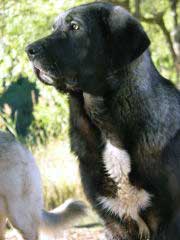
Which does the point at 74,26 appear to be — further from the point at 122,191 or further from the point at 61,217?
the point at 61,217

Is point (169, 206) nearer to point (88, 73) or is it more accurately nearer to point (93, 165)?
point (93, 165)

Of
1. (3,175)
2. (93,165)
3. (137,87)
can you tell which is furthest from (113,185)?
(3,175)

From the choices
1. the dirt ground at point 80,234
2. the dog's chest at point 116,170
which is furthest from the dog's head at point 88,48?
the dirt ground at point 80,234

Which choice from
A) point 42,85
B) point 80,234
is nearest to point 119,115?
point 80,234

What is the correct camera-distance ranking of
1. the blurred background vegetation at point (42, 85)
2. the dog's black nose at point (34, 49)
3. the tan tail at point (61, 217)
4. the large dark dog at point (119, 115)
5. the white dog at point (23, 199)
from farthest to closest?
the blurred background vegetation at point (42, 85) < the tan tail at point (61, 217) < the white dog at point (23, 199) < the large dark dog at point (119, 115) < the dog's black nose at point (34, 49)

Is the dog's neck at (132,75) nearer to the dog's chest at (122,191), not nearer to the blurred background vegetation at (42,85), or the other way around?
the dog's chest at (122,191)

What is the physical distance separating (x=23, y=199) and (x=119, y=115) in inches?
119

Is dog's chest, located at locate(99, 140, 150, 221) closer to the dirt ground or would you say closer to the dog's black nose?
the dog's black nose

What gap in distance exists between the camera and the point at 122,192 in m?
4.11

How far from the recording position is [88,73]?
408 cm

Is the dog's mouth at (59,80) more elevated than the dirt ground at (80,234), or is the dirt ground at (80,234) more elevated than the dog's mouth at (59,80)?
the dog's mouth at (59,80)

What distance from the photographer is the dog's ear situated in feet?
12.9

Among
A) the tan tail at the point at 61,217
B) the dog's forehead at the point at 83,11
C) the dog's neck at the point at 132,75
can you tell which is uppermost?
the dog's forehead at the point at 83,11

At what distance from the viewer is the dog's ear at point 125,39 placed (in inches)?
154
